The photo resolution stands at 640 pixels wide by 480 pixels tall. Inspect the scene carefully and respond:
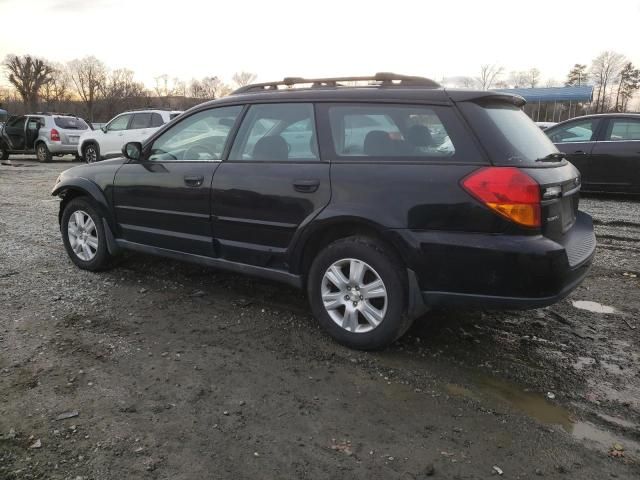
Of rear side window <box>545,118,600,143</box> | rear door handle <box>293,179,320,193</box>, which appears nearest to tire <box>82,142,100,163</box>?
rear side window <box>545,118,600,143</box>

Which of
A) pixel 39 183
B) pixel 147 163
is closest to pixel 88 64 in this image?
pixel 39 183

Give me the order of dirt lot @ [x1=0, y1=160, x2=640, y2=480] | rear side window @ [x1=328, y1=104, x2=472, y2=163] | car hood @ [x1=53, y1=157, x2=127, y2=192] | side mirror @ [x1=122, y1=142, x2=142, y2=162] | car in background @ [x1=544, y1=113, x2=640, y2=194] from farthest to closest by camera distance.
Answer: car in background @ [x1=544, y1=113, x2=640, y2=194] < car hood @ [x1=53, y1=157, x2=127, y2=192] < side mirror @ [x1=122, y1=142, x2=142, y2=162] < rear side window @ [x1=328, y1=104, x2=472, y2=163] < dirt lot @ [x1=0, y1=160, x2=640, y2=480]

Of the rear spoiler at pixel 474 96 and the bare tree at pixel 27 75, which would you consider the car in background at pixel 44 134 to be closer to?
the rear spoiler at pixel 474 96

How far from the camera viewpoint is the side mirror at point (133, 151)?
462cm

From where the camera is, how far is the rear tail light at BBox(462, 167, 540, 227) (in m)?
2.90

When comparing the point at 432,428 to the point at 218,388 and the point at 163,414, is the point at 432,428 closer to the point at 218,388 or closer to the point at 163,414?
the point at 218,388

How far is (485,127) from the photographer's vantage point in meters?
3.10

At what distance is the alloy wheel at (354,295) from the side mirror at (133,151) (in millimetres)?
2226

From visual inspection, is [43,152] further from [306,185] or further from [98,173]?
[306,185]

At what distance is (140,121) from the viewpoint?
15461 mm

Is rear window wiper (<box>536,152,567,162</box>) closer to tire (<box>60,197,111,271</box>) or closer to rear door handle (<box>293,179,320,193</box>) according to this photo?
rear door handle (<box>293,179,320,193</box>)

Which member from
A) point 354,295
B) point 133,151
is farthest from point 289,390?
point 133,151

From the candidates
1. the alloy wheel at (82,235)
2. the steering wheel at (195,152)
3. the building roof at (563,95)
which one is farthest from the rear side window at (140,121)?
the building roof at (563,95)

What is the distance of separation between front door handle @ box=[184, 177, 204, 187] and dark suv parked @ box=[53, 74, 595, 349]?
15 millimetres
